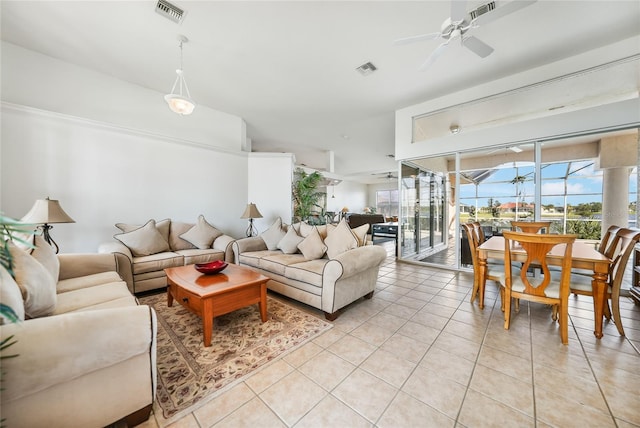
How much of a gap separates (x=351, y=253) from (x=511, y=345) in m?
1.60

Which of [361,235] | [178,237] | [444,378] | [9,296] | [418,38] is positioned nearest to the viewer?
[9,296]

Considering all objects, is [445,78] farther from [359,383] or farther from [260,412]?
[260,412]

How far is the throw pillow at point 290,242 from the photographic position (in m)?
3.50

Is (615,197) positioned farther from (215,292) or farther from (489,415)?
(215,292)

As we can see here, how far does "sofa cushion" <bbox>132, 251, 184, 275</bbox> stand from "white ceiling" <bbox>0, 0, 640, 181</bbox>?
2.92 metres

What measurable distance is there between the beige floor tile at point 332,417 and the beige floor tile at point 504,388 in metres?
0.83

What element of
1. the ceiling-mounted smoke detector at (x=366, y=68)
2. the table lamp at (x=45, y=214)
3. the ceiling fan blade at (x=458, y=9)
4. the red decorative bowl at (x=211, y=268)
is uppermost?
the ceiling-mounted smoke detector at (x=366, y=68)

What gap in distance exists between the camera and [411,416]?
4.22ft

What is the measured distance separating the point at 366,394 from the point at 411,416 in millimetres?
274

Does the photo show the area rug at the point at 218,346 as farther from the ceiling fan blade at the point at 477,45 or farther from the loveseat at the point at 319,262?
the ceiling fan blade at the point at 477,45

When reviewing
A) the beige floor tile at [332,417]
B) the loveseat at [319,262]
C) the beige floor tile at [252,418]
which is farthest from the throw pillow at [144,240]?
the beige floor tile at [332,417]

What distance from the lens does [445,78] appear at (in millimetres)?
3732

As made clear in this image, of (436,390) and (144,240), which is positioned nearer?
(436,390)

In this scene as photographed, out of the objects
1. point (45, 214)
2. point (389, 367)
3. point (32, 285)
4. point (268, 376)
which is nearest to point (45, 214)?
point (45, 214)
